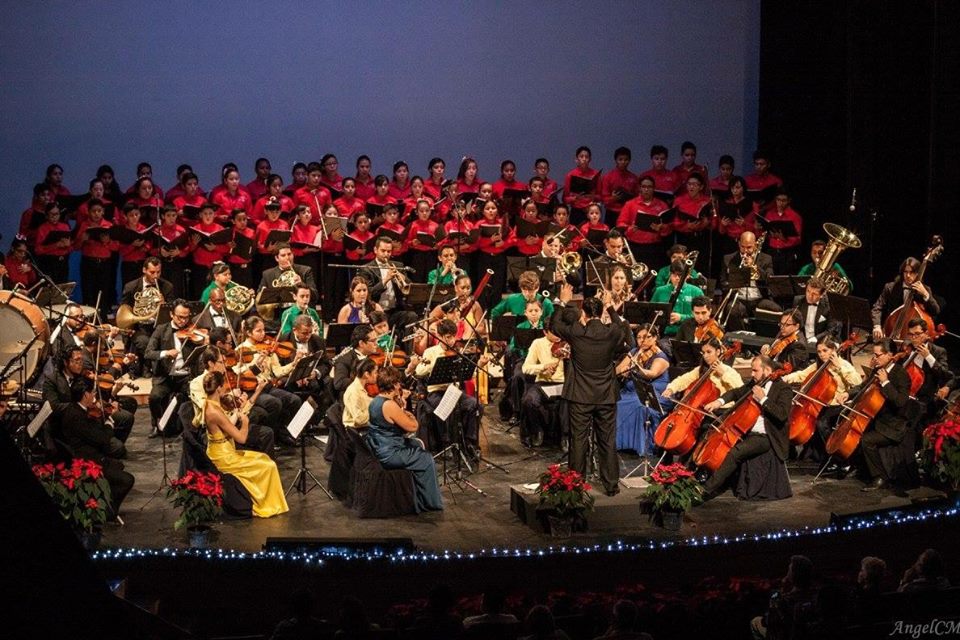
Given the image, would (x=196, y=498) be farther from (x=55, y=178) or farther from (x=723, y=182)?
(x=723, y=182)

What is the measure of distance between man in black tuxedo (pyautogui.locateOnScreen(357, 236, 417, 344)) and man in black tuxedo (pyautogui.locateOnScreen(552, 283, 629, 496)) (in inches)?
148

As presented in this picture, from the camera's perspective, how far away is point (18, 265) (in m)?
12.4

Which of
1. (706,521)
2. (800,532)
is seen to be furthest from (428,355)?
(800,532)

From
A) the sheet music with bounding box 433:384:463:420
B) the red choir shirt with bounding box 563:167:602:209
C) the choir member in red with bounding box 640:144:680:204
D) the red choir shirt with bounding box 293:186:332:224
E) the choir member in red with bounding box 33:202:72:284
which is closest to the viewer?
the sheet music with bounding box 433:384:463:420

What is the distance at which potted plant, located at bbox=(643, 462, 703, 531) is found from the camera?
8.41m

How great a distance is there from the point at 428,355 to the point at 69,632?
748 centimetres

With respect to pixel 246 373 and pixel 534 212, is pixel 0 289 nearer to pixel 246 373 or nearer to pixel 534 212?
pixel 246 373

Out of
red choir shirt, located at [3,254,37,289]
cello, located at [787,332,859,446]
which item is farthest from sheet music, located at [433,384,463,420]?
red choir shirt, located at [3,254,37,289]

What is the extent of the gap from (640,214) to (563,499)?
21.1 ft

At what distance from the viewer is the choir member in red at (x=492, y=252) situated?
45.7ft

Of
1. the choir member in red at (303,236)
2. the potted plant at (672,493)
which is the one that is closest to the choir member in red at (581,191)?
the choir member in red at (303,236)

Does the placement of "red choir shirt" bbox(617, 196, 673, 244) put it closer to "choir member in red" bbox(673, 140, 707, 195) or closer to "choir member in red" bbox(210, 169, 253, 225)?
"choir member in red" bbox(673, 140, 707, 195)

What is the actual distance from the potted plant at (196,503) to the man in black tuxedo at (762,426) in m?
3.42

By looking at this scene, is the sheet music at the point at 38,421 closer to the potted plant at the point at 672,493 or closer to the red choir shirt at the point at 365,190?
the potted plant at the point at 672,493
